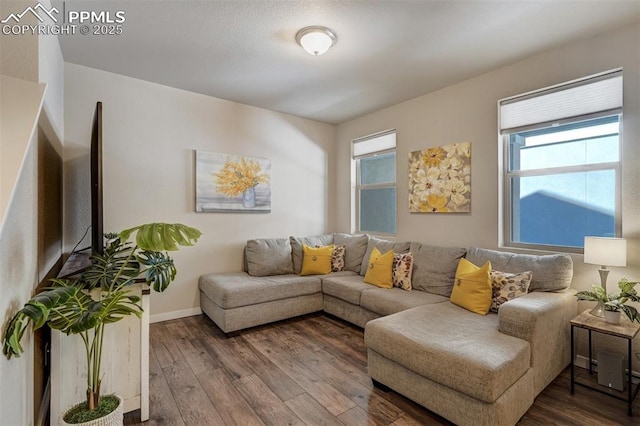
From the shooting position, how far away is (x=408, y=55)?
269 cm

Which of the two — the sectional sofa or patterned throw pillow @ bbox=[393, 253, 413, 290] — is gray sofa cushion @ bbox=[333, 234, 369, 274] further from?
patterned throw pillow @ bbox=[393, 253, 413, 290]

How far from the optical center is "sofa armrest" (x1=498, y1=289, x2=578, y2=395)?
1.86 m

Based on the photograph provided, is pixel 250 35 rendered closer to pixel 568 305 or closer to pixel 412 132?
pixel 412 132

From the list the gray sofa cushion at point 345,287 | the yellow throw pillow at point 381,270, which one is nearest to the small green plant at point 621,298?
the yellow throw pillow at point 381,270

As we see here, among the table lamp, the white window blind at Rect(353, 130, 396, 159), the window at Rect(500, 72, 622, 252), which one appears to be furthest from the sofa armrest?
the white window blind at Rect(353, 130, 396, 159)

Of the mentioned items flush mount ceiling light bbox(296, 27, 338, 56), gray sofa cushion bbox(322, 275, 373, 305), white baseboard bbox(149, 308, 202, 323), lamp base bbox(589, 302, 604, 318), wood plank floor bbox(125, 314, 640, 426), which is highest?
flush mount ceiling light bbox(296, 27, 338, 56)

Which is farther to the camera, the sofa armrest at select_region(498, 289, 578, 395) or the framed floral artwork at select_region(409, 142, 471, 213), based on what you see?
the framed floral artwork at select_region(409, 142, 471, 213)

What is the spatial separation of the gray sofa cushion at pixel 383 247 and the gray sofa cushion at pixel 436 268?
241 mm

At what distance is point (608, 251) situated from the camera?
206cm

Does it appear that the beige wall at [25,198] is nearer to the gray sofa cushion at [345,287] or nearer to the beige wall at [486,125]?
the gray sofa cushion at [345,287]

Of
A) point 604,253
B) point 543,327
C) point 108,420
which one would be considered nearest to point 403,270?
point 543,327

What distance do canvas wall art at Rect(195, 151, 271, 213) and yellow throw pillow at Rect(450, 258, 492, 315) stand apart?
2.52m

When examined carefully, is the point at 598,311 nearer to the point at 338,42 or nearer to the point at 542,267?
the point at 542,267

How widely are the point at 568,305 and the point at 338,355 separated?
5.88 ft
